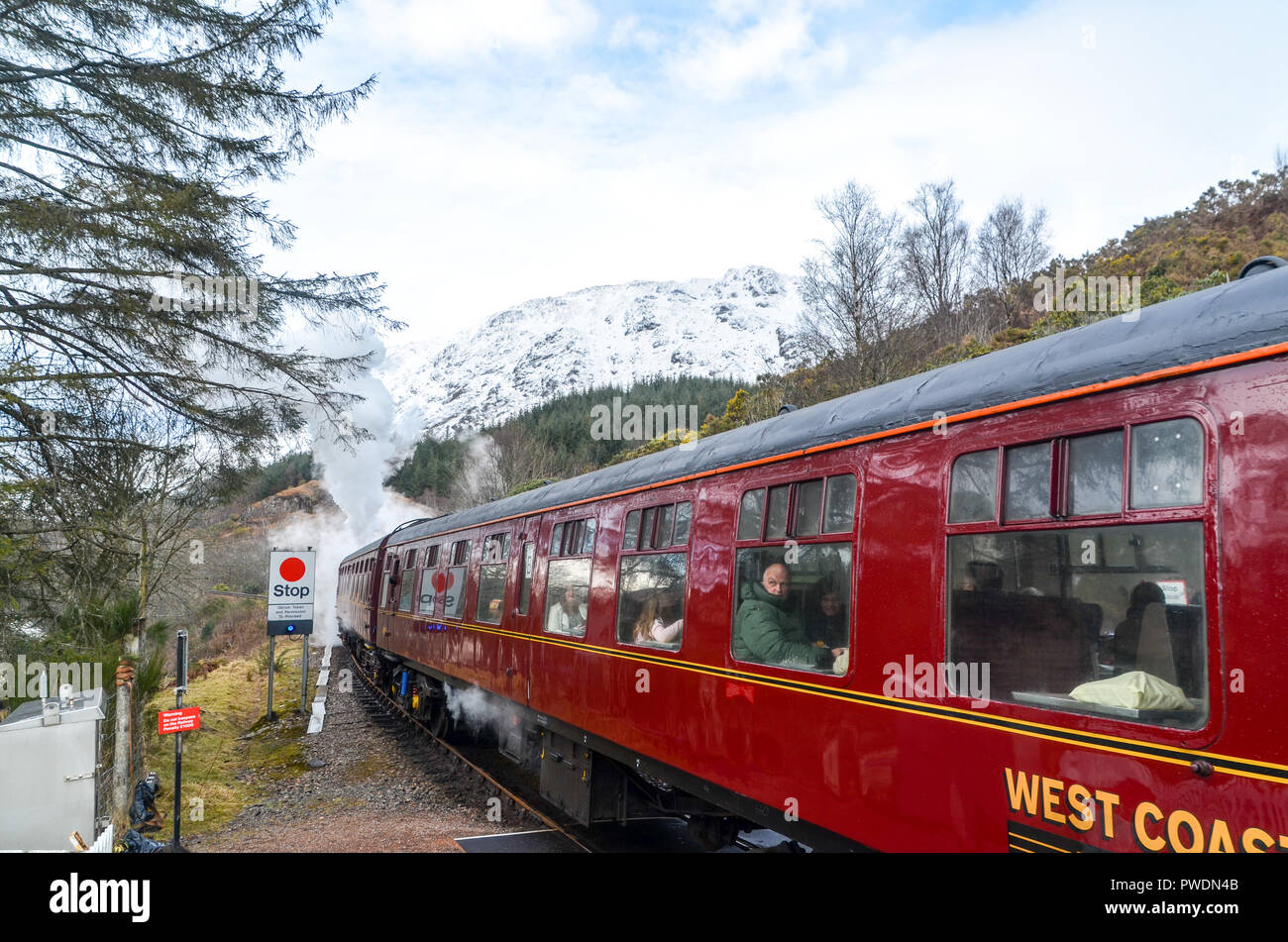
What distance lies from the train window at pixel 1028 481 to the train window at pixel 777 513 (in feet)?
4.96

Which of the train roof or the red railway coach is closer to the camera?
the red railway coach

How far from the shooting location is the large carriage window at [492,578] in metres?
9.39

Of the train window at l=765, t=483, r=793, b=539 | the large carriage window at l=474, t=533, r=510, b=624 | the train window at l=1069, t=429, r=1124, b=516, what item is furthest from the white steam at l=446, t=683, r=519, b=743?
the train window at l=1069, t=429, r=1124, b=516

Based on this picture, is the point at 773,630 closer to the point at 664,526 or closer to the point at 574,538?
the point at 664,526

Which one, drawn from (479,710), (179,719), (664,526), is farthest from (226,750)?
(664,526)

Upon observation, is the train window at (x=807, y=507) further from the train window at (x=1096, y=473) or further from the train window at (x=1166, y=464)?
the train window at (x=1166, y=464)

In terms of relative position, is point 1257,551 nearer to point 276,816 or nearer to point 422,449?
point 276,816

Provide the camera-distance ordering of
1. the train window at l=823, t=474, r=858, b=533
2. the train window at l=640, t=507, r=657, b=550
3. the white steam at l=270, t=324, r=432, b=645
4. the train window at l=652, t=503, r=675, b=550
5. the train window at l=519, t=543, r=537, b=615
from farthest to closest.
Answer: the white steam at l=270, t=324, r=432, b=645, the train window at l=519, t=543, r=537, b=615, the train window at l=640, t=507, r=657, b=550, the train window at l=652, t=503, r=675, b=550, the train window at l=823, t=474, r=858, b=533

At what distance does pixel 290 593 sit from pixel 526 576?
Answer: 8.58m

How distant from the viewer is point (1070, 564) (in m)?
2.96

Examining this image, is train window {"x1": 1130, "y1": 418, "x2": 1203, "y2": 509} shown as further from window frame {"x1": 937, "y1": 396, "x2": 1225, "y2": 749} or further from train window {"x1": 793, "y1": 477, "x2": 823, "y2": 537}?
train window {"x1": 793, "y1": 477, "x2": 823, "y2": 537}

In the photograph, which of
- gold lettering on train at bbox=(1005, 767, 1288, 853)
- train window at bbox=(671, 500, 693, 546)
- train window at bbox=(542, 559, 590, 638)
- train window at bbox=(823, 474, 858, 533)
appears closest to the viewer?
gold lettering on train at bbox=(1005, 767, 1288, 853)

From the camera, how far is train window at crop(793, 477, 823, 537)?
434 cm

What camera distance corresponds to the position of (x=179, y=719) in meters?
7.67
